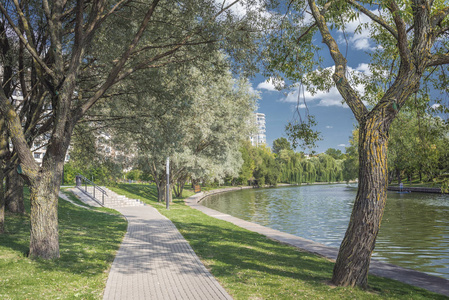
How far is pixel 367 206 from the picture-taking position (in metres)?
6.23

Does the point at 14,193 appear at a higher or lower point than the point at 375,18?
lower

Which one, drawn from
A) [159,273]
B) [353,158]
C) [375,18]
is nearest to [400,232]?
[375,18]

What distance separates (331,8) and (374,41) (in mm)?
3291

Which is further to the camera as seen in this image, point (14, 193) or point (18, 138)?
point (14, 193)

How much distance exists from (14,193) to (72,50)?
24.6ft

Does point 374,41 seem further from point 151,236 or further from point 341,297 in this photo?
point 151,236

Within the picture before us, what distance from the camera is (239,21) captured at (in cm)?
974

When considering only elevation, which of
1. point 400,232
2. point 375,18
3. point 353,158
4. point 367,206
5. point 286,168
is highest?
point 375,18

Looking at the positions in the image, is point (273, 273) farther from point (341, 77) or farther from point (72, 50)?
point (72, 50)

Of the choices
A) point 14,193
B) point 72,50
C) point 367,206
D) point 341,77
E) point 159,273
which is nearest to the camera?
point 367,206

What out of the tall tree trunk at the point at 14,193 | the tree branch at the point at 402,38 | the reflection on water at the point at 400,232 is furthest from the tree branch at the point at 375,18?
the tall tree trunk at the point at 14,193

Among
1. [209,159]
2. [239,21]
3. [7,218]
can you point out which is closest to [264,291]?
[239,21]

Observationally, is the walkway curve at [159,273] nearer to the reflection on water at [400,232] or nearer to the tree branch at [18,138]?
the tree branch at [18,138]

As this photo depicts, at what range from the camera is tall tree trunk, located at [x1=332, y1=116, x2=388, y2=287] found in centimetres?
621
